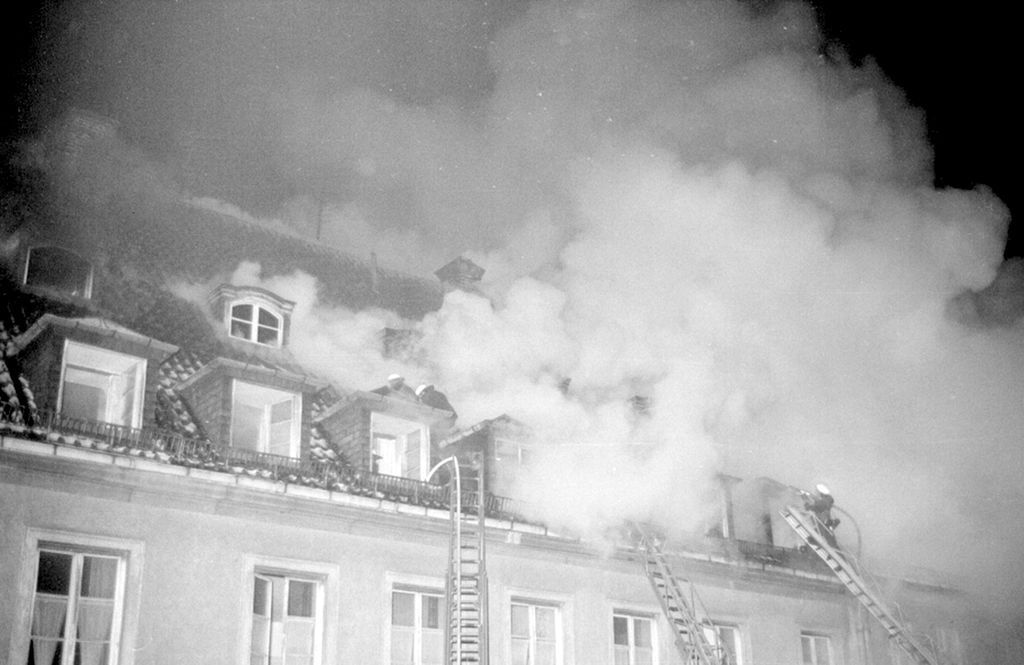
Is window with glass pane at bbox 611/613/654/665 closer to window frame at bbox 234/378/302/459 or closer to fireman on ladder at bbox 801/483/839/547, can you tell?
fireman on ladder at bbox 801/483/839/547

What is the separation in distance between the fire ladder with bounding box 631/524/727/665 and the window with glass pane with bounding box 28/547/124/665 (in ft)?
19.4

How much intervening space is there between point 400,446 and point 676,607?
393 cm

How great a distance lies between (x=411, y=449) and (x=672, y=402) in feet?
11.7

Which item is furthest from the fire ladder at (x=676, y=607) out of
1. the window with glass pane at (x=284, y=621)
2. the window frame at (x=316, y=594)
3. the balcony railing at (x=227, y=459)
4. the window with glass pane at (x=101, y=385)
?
the window with glass pane at (x=101, y=385)

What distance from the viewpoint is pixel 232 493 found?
352 inches

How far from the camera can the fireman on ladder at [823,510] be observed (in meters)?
13.3

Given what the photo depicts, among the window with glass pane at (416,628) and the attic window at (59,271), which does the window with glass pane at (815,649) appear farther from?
the attic window at (59,271)

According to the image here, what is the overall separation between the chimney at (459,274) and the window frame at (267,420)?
4784 mm

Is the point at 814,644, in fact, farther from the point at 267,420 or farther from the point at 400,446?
the point at 267,420

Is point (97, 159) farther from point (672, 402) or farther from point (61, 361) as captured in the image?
point (672, 402)

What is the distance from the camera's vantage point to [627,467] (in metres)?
11.9

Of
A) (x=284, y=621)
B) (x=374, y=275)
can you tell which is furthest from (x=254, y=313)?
(x=284, y=621)

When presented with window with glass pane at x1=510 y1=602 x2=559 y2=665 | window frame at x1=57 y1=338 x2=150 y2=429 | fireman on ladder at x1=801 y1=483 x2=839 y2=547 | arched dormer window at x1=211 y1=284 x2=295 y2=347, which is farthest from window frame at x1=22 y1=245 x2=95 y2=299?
fireman on ladder at x1=801 y1=483 x2=839 y2=547

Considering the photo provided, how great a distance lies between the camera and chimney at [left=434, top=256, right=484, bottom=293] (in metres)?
14.6
